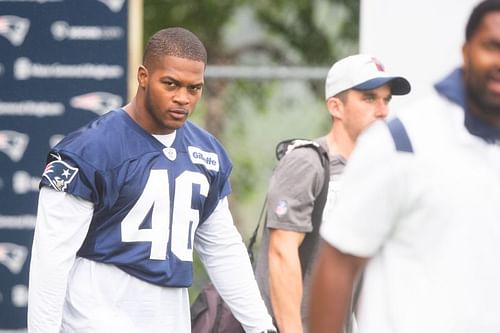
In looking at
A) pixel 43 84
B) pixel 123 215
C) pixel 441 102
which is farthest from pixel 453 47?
pixel 441 102

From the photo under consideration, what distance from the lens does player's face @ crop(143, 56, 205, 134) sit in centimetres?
504

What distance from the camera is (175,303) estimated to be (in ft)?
16.8

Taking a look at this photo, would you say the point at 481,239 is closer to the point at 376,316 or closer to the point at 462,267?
the point at 462,267

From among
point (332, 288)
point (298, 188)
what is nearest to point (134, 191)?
point (298, 188)

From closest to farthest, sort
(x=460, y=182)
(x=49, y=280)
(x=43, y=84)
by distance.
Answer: (x=460, y=182), (x=49, y=280), (x=43, y=84)

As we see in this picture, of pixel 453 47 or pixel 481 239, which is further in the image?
pixel 453 47

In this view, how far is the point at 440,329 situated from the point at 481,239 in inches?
9.7

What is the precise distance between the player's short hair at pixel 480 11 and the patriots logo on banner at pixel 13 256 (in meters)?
4.89

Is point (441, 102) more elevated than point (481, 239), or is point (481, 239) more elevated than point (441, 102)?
point (441, 102)

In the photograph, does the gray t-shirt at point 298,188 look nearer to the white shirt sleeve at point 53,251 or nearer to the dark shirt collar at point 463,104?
the white shirt sleeve at point 53,251

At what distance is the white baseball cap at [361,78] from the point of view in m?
5.92

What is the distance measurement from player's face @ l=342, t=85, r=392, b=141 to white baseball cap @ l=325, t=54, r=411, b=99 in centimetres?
3

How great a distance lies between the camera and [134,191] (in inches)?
→ 193

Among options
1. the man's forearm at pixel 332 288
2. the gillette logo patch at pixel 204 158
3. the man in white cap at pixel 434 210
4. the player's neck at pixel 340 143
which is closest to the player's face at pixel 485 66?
the man in white cap at pixel 434 210
